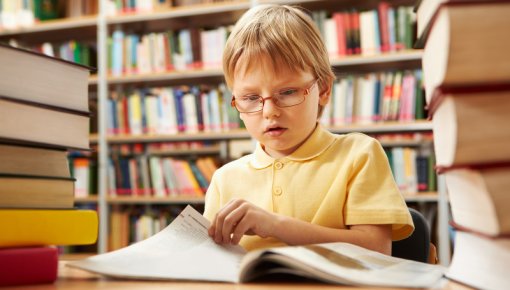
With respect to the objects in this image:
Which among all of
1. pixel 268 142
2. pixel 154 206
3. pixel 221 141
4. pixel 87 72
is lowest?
pixel 154 206

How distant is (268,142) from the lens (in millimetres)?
1087

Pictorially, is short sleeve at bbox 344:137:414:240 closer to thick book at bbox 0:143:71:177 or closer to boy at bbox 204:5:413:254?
boy at bbox 204:5:413:254

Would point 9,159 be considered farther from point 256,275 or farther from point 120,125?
point 120,125

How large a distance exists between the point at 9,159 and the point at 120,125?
2838mm

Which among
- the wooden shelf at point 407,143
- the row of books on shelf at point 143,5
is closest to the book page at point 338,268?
the wooden shelf at point 407,143

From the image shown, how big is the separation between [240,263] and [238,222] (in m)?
0.14

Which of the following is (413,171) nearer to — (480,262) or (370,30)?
(370,30)

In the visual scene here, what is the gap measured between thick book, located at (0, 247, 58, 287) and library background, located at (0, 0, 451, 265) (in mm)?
2435

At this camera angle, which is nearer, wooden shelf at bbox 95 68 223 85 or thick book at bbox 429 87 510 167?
thick book at bbox 429 87 510 167

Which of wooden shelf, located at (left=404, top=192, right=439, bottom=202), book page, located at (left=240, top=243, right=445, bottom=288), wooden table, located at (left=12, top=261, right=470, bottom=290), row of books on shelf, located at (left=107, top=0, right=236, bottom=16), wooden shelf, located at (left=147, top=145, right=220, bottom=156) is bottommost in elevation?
wooden shelf, located at (left=404, top=192, right=439, bottom=202)

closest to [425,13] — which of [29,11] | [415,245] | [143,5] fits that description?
[415,245]

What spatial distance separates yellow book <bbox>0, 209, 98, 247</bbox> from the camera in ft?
2.05

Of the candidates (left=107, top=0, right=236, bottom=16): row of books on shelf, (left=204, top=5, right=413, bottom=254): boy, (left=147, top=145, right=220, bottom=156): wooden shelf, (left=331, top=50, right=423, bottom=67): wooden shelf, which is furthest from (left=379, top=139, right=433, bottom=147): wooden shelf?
(left=204, top=5, right=413, bottom=254): boy

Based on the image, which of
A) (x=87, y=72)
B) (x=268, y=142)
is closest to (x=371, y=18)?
(x=268, y=142)
